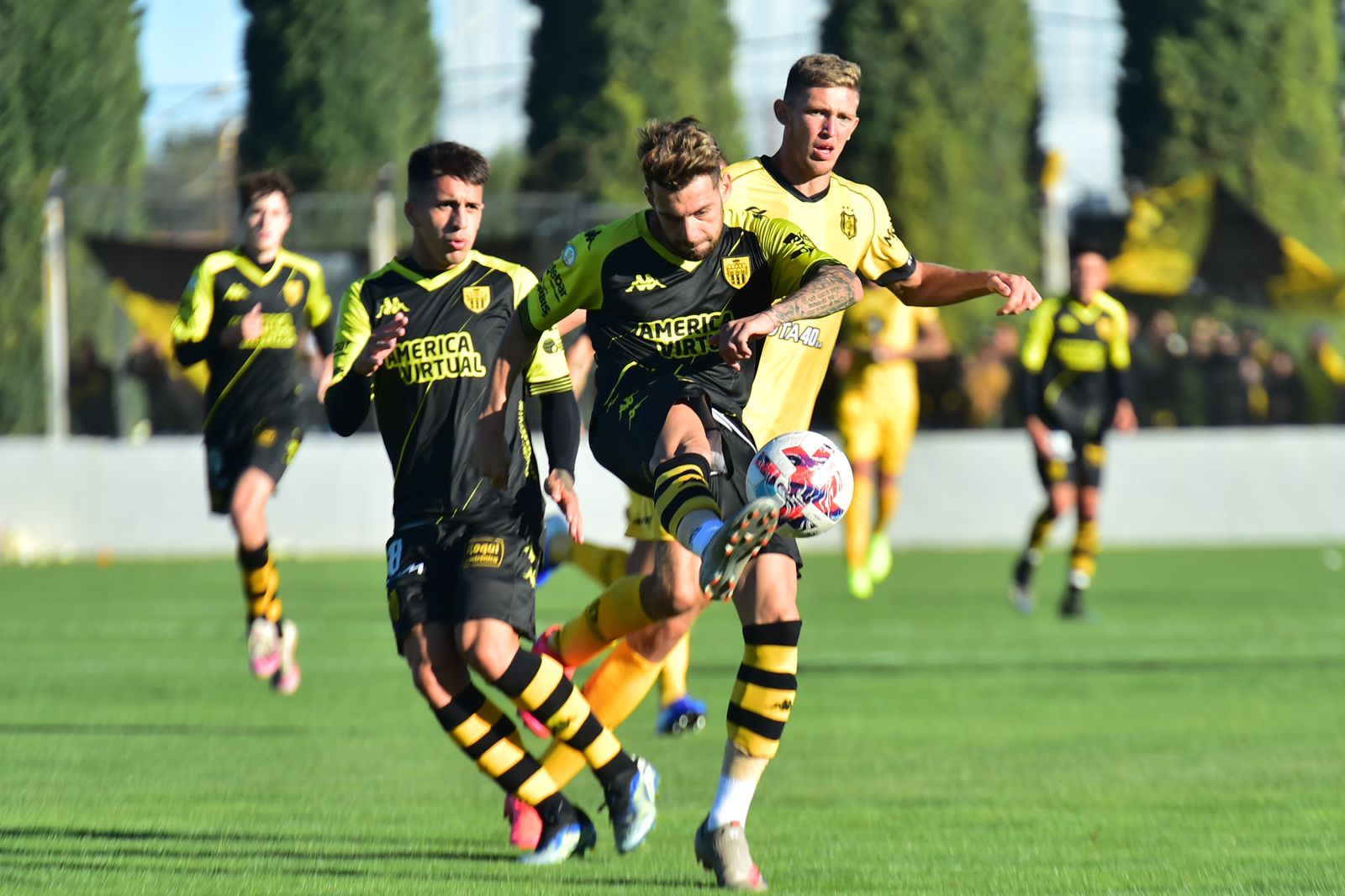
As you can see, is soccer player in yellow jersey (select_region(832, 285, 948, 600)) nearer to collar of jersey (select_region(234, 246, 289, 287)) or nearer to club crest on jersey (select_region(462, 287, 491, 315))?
collar of jersey (select_region(234, 246, 289, 287))

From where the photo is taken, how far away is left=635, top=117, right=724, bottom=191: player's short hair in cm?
548

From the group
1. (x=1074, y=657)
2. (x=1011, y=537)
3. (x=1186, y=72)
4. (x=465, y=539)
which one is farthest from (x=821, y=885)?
(x=1186, y=72)

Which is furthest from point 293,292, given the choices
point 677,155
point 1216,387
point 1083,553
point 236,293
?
point 1216,387

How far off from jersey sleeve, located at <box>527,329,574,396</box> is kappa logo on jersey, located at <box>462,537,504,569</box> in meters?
0.53

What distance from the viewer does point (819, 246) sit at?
6.40 m

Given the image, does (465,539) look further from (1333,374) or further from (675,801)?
(1333,374)

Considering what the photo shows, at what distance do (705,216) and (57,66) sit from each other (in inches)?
381

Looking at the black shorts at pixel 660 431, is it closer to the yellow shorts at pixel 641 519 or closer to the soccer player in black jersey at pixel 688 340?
the soccer player in black jersey at pixel 688 340

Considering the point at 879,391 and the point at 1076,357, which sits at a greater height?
the point at 1076,357

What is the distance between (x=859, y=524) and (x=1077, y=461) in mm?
1718

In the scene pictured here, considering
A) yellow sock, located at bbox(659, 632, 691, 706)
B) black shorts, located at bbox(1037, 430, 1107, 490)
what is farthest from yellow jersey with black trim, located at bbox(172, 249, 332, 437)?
black shorts, located at bbox(1037, 430, 1107, 490)

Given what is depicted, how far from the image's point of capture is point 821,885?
17.5 ft

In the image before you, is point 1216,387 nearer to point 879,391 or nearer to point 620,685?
point 879,391

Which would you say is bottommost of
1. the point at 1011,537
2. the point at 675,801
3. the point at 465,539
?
the point at 1011,537
